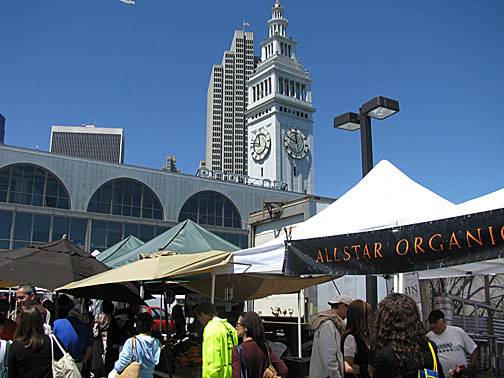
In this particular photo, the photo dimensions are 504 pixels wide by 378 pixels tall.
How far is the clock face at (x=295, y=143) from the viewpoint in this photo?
10244cm

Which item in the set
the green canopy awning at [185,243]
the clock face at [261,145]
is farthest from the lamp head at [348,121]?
the clock face at [261,145]

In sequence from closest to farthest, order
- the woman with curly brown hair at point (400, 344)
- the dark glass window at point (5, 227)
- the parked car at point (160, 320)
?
the woman with curly brown hair at point (400, 344) → the parked car at point (160, 320) → the dark glass window at point (5, 227)

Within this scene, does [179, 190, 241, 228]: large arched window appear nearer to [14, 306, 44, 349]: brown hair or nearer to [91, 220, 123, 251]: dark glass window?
[91, 220, 123, 251]: dark glass window

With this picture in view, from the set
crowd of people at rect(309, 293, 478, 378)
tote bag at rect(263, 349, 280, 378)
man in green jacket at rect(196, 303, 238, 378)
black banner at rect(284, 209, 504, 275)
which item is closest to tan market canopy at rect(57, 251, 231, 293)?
black banner at rect(284, 209, 504, 275)

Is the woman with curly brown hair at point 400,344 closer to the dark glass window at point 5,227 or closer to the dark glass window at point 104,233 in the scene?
the dark glass window at point 5,227

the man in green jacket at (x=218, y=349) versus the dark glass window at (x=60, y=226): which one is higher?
the dark glass window at (x=60, y=226)

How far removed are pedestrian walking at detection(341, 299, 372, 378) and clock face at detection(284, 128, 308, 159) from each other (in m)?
97.8

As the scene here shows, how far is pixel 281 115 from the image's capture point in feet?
345

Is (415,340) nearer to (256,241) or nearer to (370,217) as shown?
(370,217)

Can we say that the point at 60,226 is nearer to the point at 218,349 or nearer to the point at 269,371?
the point at 218,349

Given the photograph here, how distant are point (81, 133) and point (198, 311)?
18068 centimetres

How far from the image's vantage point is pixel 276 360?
18.3ft

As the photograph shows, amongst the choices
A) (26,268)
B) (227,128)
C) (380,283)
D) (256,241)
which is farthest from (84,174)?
(227,128)

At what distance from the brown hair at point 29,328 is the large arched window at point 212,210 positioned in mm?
50067
